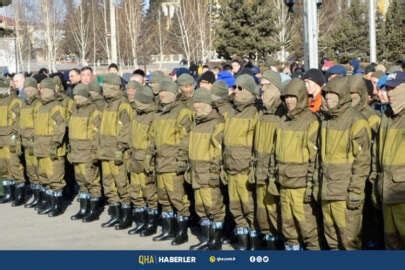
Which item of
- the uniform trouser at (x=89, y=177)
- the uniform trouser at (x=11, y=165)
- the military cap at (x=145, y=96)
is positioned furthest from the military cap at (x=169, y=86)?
the uniform trouser at (x=11, y=165)

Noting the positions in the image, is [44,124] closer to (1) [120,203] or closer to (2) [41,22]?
(1) [120,203]

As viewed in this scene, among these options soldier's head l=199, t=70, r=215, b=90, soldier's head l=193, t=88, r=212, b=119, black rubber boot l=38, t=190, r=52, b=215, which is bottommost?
black rubber boot l=38, t=190, r=52, b=215

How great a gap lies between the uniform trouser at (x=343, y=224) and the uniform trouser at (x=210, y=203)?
1761 millimetres

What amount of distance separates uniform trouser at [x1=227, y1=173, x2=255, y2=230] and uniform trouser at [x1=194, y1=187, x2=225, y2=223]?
0.77 feet

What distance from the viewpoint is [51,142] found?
33.9 ft

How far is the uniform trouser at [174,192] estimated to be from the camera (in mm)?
8359

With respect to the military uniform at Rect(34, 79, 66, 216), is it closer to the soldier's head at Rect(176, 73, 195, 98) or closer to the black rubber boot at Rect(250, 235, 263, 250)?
the soldier's head at Rect(176, 73, 195, 98)

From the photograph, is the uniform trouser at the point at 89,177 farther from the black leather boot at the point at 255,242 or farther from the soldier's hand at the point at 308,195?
the soldier's hand at the point at 308,195

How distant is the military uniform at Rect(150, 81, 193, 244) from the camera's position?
833cm

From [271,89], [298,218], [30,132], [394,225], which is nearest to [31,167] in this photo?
[30,132]

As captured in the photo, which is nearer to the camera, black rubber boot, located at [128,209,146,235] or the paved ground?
the paved ground

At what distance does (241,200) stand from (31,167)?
476 cm

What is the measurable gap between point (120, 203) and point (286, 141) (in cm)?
365

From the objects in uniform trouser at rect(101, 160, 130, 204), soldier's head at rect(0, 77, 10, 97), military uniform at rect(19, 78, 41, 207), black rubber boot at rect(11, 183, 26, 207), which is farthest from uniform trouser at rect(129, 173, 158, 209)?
soldier's head at rect(0, 77, 10, 97)
